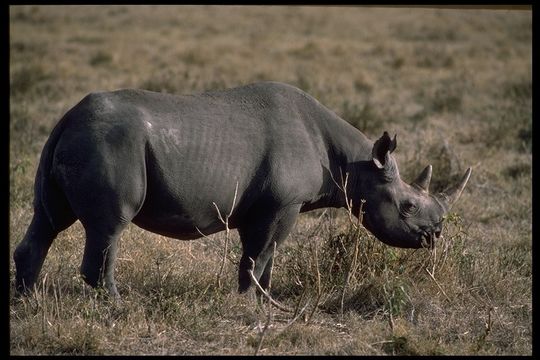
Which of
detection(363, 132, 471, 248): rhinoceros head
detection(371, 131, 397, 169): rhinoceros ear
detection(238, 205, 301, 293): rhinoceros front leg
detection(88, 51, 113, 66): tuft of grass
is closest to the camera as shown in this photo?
detection(238, 205, 301, 293): rhinoceros front leg

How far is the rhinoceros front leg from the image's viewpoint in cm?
578

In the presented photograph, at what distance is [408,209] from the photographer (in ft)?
20.5

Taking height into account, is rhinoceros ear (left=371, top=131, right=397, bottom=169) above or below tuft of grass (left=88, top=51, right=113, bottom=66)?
above

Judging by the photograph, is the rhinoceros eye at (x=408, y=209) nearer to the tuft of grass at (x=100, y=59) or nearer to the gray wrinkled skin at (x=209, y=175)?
the gray wrinkled skin at (x=209, y=175)

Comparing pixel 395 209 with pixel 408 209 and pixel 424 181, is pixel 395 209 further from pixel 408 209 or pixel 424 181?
pixel 424 181

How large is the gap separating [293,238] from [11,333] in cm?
309

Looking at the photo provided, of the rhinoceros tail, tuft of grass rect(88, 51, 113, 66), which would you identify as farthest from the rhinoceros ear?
tuft of grass rect(88, 51, 113, 66)

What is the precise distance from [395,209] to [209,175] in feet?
4.90

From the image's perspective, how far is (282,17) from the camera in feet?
88.1

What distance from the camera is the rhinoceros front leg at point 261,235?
227 inches

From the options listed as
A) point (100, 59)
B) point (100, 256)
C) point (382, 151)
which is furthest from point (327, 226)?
point (100, 59)

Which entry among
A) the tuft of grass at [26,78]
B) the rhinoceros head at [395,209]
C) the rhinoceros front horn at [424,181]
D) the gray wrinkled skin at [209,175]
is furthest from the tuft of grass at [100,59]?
the rhinoceros head at [395,209]

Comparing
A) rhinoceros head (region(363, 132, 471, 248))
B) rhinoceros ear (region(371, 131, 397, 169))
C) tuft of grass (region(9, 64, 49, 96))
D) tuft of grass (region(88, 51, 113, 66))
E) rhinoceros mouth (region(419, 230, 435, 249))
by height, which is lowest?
tuft of grass (region(88, 51, 113, 66))

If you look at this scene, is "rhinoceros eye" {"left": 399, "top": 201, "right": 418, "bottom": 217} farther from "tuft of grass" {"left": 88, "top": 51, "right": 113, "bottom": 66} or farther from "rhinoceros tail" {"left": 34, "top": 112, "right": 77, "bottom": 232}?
"tuft of grass" {"left": 88, "top": 51, "right": 113, "bottom": 66}
